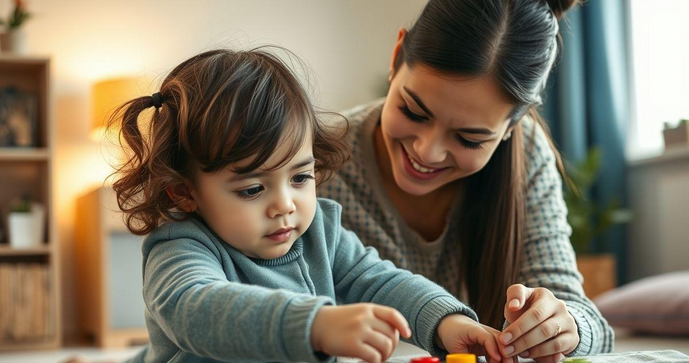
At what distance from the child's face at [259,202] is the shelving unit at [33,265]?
118 inches

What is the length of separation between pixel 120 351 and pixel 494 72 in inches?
104

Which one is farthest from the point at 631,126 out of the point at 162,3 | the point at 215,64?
the point at 215,64

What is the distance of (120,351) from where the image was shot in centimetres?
347

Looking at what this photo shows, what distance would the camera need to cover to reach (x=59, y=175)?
Answer: 13.8 feet

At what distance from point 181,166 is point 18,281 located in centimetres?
300

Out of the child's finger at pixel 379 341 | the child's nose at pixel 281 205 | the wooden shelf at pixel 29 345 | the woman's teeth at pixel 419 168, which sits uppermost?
the child's nose at pixel 281 205

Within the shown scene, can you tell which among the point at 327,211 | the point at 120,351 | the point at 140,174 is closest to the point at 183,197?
the point at 140,174

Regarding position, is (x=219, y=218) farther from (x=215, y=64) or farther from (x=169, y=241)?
(x=215, y=64)

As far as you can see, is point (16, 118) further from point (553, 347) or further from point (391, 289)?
point (553, 347)

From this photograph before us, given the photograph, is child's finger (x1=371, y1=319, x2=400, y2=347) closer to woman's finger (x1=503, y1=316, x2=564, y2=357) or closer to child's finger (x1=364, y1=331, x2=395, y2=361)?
child's finger (x1=364, y1=331, x2=395, y2=361)

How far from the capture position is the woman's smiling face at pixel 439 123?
127 cm

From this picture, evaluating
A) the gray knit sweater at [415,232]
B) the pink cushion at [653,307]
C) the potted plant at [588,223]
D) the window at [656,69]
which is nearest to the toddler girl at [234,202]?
the gray knit sweater at [415,232]

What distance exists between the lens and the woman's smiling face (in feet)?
4.18

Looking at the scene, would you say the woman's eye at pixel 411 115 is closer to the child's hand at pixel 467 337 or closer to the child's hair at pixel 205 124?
the child's hair at pixel 205 124
